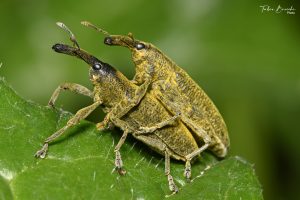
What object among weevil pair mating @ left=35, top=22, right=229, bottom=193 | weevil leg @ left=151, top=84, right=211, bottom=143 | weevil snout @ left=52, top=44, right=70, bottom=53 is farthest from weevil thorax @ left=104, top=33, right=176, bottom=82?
weevil snout @ left=52, top=44, right=70, bottom=53

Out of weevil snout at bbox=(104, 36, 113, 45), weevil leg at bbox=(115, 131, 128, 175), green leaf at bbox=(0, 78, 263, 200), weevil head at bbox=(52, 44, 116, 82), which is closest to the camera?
green leaf at bbox=(0, 78, 263, 200)

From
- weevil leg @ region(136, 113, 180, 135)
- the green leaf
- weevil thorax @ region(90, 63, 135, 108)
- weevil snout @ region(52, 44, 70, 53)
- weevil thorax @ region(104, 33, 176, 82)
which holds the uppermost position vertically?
weevil thorax @ region(104, 33, 176, 82)

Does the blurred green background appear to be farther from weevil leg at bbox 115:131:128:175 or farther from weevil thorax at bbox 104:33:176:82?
weevil leg at bbox 115:131:128:175

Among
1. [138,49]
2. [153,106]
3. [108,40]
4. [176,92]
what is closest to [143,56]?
[138,49]

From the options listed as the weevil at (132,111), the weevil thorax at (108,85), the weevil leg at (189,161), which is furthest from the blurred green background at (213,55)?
the weevil thorax at (108,85)

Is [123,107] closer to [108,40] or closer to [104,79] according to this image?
[104,79]

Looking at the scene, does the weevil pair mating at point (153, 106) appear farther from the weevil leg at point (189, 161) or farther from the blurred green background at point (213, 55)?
the blurred green background at point (213, 55)
